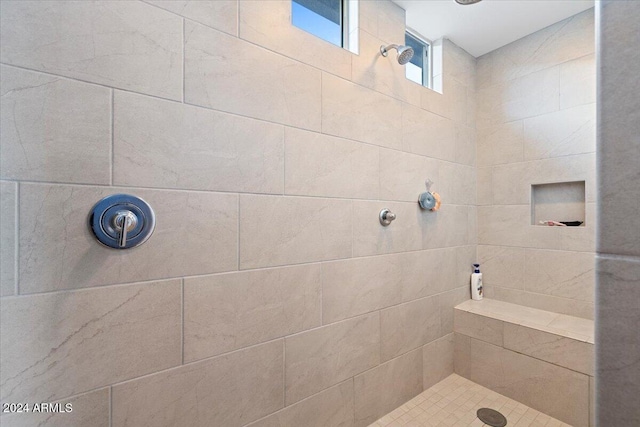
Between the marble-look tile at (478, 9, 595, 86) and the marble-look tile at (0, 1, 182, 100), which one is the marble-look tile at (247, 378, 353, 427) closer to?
the marble-look tile at (0, 1, 182, 100)

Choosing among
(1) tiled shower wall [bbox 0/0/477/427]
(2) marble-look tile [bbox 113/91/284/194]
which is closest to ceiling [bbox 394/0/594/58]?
(1) tiled shower wall [bbox 0/0/477/427]

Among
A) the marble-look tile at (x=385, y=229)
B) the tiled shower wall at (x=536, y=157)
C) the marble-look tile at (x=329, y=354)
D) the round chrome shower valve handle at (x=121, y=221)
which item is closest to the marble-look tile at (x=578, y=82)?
the tiled shower wall at (x=536, y=157)

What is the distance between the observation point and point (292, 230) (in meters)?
1.19

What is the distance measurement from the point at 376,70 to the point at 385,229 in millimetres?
846

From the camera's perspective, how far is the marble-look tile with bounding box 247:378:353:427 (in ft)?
3.78

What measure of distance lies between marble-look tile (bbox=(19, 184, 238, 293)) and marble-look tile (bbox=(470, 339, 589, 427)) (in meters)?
1.70

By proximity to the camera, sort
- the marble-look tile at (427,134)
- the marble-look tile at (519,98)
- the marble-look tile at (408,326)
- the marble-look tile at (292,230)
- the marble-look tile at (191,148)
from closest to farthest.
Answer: the marble-look tile at (191,148), the marble-look tile at (292,230), the marble-look tile at (408,326), the marble-look tile at (427,134), the marble-look tile at (519,98)

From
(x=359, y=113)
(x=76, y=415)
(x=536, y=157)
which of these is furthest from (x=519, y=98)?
(x=76, y=415)

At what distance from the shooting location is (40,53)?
2.47 ft

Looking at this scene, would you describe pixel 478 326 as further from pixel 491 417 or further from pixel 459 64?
pixel 459 64

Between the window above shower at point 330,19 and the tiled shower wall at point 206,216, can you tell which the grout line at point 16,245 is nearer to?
the tiled shower wall at point 206,216

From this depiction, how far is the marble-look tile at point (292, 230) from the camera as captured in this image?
1079 mm

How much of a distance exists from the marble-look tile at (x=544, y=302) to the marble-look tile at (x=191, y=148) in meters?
1.82

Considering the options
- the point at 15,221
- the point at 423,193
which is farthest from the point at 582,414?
the point at 15,221
